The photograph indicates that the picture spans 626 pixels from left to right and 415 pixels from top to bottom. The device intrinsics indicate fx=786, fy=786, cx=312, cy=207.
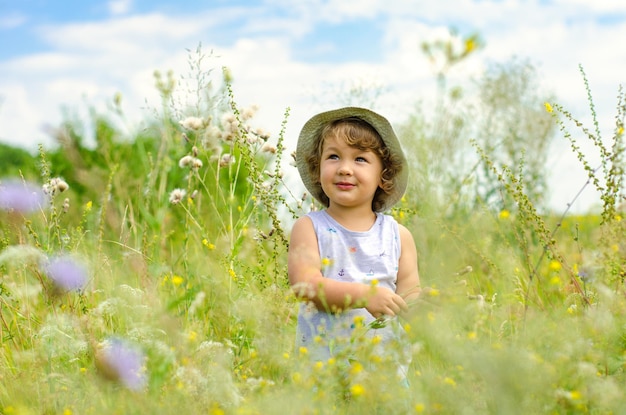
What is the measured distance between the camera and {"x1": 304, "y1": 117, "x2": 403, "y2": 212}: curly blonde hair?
133 inches

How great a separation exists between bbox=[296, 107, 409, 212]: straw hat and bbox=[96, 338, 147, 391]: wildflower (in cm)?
128

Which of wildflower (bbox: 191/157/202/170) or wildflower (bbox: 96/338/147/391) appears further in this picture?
wildflower (bbox: 191/157/202/170)

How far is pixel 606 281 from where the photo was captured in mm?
3592

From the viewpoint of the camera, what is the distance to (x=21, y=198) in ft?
12.7

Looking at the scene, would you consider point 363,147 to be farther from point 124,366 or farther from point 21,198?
point 21,198

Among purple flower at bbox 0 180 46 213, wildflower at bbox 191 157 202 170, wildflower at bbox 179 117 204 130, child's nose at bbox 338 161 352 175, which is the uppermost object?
wildflower at bbox 179 117 204 130

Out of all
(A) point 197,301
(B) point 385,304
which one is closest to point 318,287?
(B) point 385,304

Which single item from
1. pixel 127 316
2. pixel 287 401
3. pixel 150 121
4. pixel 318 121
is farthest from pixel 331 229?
pixel 150 121

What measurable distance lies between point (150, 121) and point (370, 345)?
3651 mm

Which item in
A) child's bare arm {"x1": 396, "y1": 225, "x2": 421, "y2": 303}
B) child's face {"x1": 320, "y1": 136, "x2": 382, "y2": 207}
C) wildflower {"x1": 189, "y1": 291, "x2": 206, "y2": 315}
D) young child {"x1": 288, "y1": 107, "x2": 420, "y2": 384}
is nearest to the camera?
wildflower {"x1": 189, "y1": 291, "x2": 206, "y2": 315}

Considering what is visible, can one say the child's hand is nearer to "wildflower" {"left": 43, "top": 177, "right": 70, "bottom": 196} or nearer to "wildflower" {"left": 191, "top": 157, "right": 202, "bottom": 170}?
"wildflower" {"left": 191, "top": 157, "right": 202, "bottom": 170}

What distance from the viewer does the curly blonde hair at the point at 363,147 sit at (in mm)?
3369

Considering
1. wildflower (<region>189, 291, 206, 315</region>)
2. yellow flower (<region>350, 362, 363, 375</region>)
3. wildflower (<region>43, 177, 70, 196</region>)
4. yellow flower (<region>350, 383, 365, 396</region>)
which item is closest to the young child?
wildflower (<region>189, 291, 206, 315</region>)

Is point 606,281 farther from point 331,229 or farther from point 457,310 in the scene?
point 331,229
